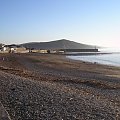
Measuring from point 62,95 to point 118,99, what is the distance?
371cm

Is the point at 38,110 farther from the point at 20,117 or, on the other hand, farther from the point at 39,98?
the point at 39,98

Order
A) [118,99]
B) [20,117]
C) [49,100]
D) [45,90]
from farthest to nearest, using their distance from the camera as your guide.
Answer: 1. [118,99]
2. [45,90]
3. [49,100]
4. [20,117]

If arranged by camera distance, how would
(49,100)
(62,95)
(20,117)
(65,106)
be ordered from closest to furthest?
1. (20,117)
2. (65,106)
3. (49,100)
4. (62,95)

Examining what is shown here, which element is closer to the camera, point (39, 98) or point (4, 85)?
point (39, 98)

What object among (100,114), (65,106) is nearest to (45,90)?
(65,106)

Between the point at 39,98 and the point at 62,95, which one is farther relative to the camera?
the point at 62,95

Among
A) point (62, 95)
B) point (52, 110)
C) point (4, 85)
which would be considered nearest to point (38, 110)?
point (52, 110)

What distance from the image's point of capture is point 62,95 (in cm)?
1434

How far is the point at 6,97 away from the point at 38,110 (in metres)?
2.51

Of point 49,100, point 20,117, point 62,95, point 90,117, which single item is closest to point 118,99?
point 62,95

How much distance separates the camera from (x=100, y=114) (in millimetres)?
11328

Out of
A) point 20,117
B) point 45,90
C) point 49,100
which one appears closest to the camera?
point 20,117

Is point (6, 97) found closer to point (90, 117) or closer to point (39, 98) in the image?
point (39, 98)

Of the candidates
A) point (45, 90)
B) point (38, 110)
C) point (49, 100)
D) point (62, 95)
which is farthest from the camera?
point (45, 90)
